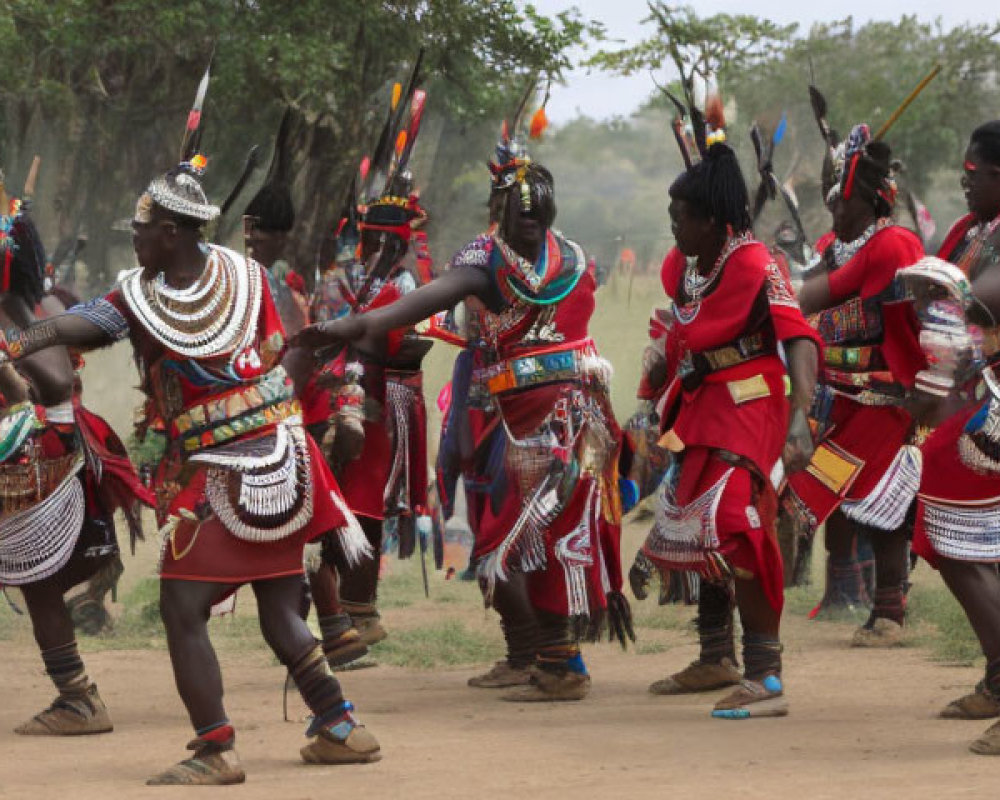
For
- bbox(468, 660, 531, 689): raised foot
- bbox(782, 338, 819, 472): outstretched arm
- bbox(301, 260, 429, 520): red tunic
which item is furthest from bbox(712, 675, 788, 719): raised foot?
bbox(301, 260, 429, 520): red tunic

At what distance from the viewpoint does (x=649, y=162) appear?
3152 inches

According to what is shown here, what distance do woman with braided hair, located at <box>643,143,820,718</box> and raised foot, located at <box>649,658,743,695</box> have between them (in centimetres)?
54

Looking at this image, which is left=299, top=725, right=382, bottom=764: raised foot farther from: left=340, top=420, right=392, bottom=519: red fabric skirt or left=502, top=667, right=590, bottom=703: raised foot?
left=340, top=420, right=392, bottom=519: red fabric skirt

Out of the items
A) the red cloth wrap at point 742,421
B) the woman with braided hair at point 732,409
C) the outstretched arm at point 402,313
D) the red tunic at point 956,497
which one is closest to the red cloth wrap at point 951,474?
the red tunic at point 956,497

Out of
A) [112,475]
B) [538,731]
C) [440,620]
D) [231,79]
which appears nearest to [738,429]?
[538,731]

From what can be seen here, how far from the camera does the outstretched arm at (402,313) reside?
5820 mm

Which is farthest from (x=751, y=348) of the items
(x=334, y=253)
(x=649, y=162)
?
(x=649, y=162)

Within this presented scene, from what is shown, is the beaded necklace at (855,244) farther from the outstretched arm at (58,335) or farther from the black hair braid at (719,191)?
the outstretched arm at (58,335)

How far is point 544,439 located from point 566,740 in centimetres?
146

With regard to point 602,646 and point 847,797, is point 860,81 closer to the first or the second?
point 602,646

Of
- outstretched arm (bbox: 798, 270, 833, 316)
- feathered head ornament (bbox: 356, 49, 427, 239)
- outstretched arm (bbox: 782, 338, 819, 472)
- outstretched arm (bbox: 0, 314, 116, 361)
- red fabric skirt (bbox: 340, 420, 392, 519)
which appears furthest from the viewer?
red fabric skirt (bbox: 340, 420, 392, 519)

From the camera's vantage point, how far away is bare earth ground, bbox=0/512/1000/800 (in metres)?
5.28

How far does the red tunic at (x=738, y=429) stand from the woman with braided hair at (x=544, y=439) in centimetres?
57

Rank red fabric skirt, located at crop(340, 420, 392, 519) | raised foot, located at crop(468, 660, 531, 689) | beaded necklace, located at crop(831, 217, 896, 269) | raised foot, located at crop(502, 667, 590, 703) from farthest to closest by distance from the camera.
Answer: red fabric skirt, located at crop(340, 420, 392, 519)
beaded necklace, located at crop(831, 217, 896, 269)
raised foot, located at crop(468, 660, 531, 689)
raised foot, located at crop(502, 667, 590, 703)
